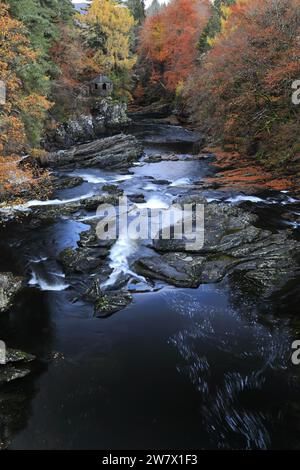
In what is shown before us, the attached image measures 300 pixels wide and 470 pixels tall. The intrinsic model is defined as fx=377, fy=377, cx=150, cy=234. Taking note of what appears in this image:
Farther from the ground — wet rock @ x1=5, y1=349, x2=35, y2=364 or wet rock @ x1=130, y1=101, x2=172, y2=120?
wet rock @ x1=130, y1=101, x2=172, y2=120

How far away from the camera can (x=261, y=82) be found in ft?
68.5

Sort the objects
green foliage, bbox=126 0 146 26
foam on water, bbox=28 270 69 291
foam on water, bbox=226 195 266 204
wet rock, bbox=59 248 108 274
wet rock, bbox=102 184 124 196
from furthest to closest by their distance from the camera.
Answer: green foliage, bbox=126 0 146 26
wet rock, bbox=102 184 124 196
foam on water, bbox=226 195 266 204
wet rock, bbox=59 248 108 274
foam on water, bbox=28 270 69 291

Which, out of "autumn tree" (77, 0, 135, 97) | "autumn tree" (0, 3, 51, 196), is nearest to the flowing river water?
"autumn tree" (0, 3, 51, 196)

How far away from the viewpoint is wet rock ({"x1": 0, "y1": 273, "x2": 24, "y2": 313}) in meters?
10.5

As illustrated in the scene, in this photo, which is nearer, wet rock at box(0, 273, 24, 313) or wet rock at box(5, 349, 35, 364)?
wet rock at box(5, 349, 35, 364)

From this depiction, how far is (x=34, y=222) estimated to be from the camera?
54.3ft

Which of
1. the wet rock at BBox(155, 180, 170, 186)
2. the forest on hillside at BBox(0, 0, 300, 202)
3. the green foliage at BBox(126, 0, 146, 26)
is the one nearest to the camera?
the forest on hillside at BBox(0, 0, 300, 202)

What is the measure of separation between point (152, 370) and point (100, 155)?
2088 cm

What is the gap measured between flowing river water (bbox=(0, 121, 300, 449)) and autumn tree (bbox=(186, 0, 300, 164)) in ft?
41.7

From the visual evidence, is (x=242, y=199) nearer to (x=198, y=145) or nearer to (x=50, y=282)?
(x=50, y=282)

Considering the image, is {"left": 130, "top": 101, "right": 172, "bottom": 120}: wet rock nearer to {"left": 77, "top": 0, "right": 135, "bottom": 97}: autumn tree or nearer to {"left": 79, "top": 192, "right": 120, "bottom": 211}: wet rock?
{"left": 77, "top": 0, "right": 135, "bottom": 97}: autumn tree

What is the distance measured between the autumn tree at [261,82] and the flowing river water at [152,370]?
12707 millimetres

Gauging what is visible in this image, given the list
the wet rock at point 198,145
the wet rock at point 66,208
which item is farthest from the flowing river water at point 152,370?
the wet rock at point 198,145

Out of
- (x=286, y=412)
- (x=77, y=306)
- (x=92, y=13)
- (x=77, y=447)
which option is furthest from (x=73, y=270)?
(x=92, y=13)
